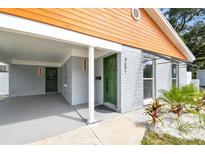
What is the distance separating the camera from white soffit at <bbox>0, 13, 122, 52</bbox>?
3.25 m

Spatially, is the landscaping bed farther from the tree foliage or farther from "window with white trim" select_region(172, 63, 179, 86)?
the tree foliage

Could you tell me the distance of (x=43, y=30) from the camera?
3.75m

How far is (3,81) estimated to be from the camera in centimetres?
1144

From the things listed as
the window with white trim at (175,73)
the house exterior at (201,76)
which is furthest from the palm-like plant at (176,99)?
the house exterior at (201,76)

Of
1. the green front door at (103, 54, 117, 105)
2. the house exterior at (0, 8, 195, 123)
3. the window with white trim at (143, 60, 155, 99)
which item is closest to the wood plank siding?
the house exterior at (0, 8, 195, 123)

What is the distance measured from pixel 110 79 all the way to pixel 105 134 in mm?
3467

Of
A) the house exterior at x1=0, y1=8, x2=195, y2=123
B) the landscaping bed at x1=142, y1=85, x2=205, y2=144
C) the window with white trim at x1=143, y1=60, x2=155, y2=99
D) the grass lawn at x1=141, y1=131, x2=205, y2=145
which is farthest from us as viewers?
the window with white trim at x1=143, y1=60, x2=155, y2=99

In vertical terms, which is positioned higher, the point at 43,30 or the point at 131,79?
the point at 43,30

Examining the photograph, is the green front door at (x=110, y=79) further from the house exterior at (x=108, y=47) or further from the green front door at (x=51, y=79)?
the green front door at (x=51, y=79)

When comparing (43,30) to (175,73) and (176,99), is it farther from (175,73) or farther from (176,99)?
(175,73)

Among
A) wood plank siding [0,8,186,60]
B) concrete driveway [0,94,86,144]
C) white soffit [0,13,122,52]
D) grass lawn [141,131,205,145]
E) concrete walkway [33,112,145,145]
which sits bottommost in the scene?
grass lawn [141,131,205,145]

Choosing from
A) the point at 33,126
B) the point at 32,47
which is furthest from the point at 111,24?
the point at 33,126

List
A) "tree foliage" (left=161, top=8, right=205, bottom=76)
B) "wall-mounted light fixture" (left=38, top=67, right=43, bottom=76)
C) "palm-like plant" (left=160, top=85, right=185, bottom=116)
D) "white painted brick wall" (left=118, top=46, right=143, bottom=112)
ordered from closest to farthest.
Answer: "palm-like plant" (left=160, top=85, right=185, bottom=116)
"white painted brick wall" (left=118, top=46, right=143, bottom=112)
"wall-mounted light fixture" (left=38, top=67, right=43, bottom=76)
"tree foliage" (left=161, top=8, right=205, bottom=76)
